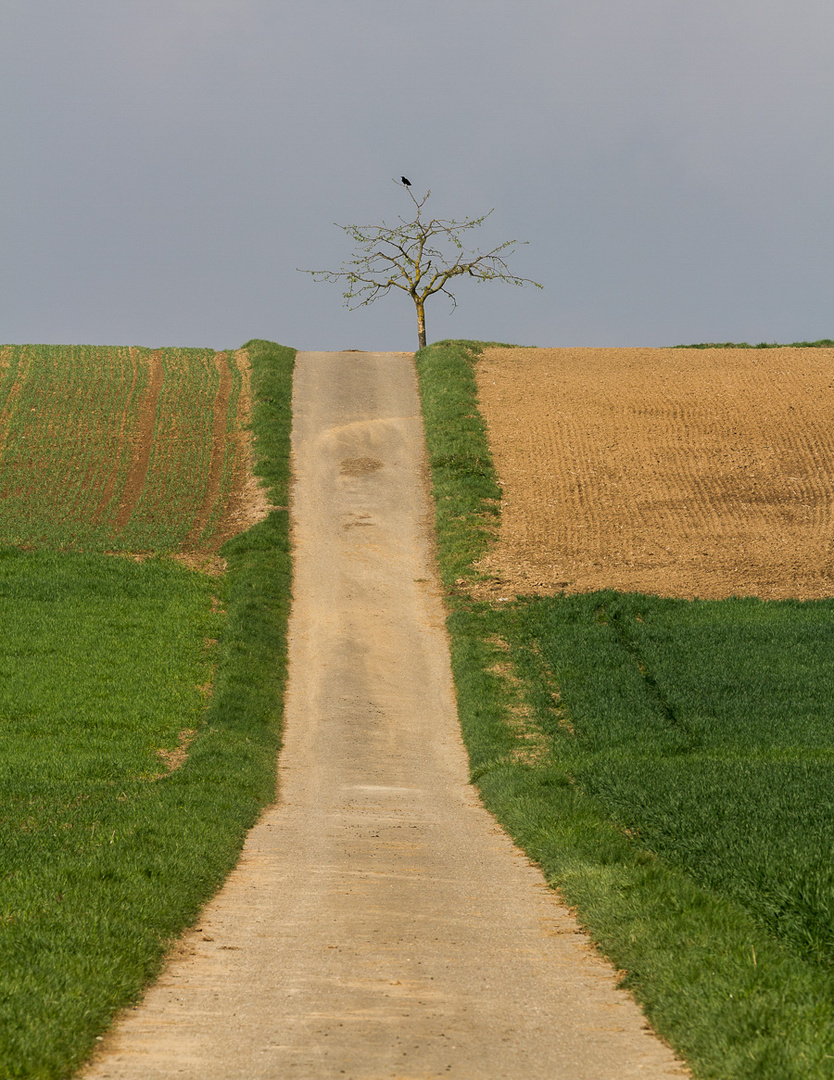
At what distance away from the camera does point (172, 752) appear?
50.5ft

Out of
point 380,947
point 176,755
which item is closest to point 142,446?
point 176,755

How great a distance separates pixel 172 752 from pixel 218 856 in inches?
231

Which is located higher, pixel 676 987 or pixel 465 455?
pixel 465 455

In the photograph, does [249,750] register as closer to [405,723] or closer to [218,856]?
[405,723]

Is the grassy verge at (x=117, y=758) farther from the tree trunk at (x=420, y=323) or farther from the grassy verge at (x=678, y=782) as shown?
the tree trunk at (x=420, y=323)

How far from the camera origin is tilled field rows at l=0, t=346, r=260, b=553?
28125mm

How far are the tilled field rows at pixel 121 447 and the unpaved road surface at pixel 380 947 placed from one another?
36.4ft

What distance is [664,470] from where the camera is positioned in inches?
1234

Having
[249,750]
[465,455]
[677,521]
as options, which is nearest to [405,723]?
[249,750]

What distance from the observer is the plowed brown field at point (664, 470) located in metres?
25.3

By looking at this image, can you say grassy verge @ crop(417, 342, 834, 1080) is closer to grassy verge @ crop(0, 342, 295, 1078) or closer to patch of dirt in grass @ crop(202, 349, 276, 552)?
grassy verge @ crop(0, 342, 295, 1078)

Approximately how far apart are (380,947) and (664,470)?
26.0 meters

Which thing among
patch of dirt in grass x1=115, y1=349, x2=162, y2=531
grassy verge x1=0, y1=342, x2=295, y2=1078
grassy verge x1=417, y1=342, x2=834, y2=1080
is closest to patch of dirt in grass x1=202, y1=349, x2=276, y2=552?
grassy verge x1=0, y1=342, x2=295, y2=1078

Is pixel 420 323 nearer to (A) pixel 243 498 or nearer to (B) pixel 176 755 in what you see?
(A) pixel 243 498
